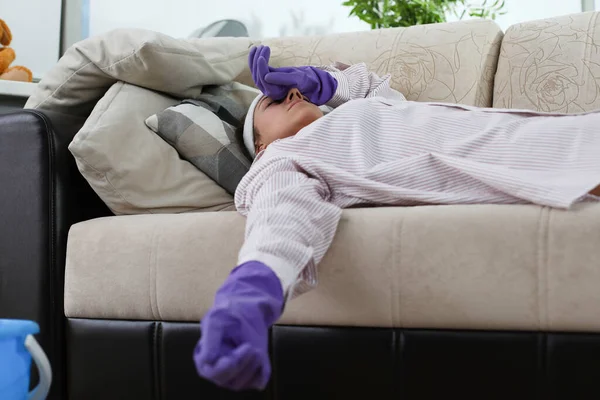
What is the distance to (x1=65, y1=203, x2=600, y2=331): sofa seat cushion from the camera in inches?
41.7

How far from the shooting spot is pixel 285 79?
157 cm

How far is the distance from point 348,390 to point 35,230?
0.66m

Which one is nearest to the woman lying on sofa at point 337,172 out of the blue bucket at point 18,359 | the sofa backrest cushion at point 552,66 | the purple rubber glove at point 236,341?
the purple rubber glove at point 236,341

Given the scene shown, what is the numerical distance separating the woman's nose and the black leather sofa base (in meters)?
0.57

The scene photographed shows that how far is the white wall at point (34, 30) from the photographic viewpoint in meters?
2.83

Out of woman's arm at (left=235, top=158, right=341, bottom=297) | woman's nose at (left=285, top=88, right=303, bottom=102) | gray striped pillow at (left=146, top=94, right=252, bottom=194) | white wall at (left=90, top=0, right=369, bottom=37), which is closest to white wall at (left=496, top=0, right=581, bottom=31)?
white wall at (left=90, top=0, right=369, bottom=37)

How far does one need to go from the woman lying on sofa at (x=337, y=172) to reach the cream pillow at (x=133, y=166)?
0.50ft

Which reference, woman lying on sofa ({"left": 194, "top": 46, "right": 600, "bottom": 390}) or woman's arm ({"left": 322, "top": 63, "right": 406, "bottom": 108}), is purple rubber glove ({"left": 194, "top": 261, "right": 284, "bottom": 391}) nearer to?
woman lying on sofa ({"left": 194, "top": 46, "right": 600, "bottom": 390})

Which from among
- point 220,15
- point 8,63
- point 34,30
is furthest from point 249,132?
point 220,15

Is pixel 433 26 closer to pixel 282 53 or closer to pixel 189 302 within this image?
pixel 282 53

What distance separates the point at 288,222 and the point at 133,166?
49 centimetres

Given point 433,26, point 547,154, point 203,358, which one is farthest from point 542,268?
point 433,26

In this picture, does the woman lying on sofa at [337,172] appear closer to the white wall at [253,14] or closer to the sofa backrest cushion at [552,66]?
the sofa backrest cushion at [552,66]

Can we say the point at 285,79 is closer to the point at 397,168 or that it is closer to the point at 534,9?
the point at 397,168
